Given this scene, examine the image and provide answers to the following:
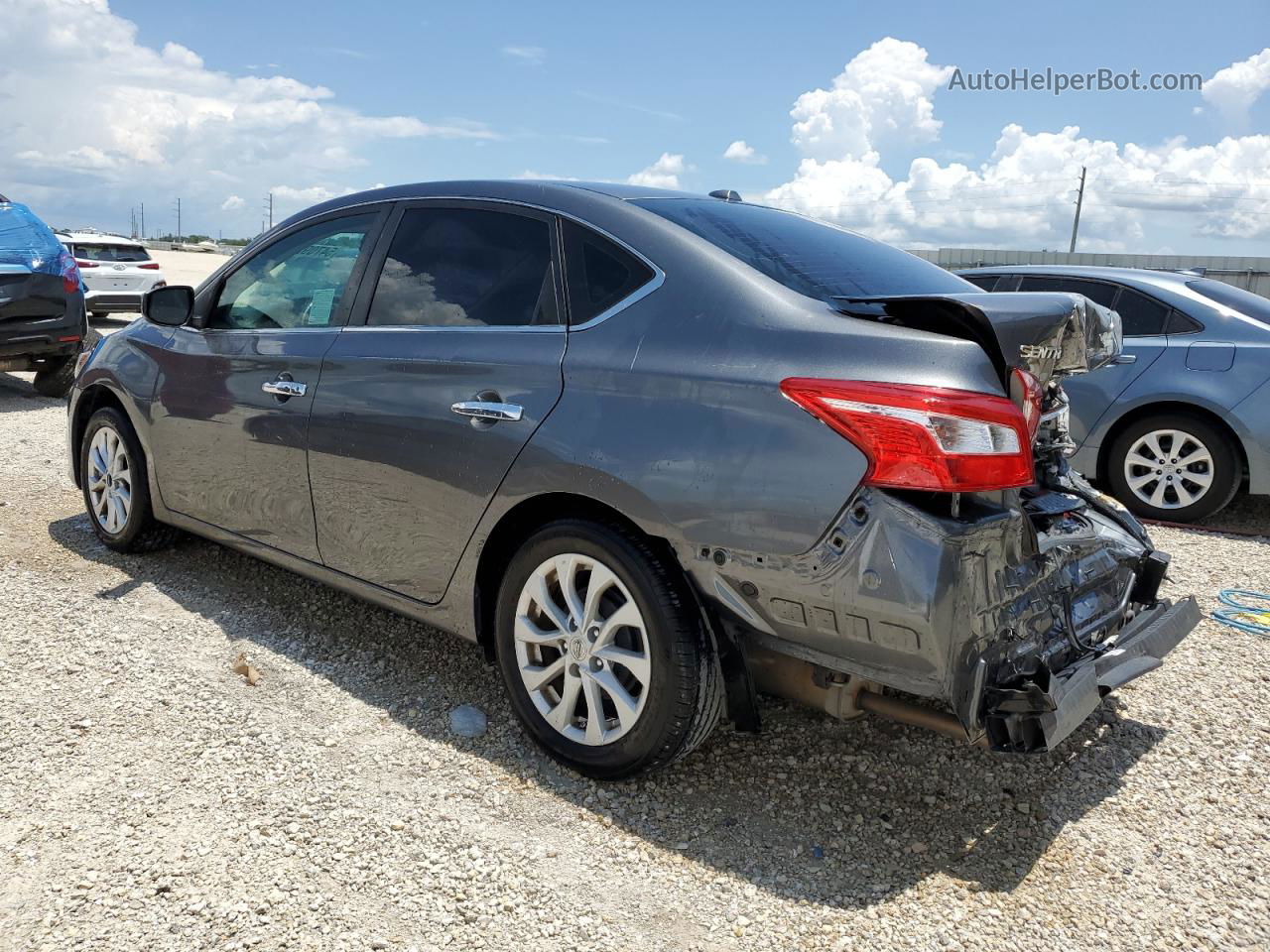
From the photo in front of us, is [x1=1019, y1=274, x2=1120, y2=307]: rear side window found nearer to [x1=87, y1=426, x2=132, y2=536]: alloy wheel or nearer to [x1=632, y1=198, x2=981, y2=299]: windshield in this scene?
[x1=632, y1=198, x2=981, y2=299]: windshield

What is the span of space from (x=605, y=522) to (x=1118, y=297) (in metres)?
5.27

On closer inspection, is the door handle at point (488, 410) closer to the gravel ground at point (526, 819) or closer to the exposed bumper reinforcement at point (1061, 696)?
the gravel ground at point (526, 819)

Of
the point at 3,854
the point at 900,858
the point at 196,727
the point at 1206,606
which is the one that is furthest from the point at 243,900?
the point at 1206,606

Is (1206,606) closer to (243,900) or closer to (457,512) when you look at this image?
(457,512)

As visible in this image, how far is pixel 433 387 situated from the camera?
3.28 metres

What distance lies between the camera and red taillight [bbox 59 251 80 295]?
9.38m

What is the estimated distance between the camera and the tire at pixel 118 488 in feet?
15.5

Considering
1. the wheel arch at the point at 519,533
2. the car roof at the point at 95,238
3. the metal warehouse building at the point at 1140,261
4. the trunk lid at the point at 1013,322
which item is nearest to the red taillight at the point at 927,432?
the trunk lid at the point at 1013,322

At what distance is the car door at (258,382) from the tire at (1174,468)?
5.04m

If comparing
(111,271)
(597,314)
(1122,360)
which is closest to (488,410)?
(597,314)

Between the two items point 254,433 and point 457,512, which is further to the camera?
point 254,433

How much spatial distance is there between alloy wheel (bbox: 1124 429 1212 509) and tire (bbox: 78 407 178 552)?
5.65m

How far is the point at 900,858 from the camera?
273 centimetres

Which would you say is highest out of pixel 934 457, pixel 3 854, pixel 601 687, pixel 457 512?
pixel 934 457
